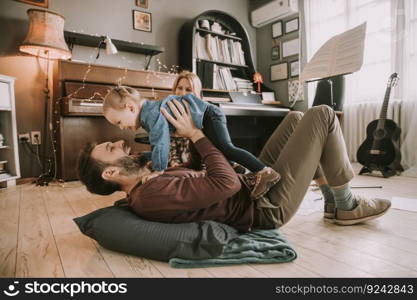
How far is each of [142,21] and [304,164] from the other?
304 centimetres

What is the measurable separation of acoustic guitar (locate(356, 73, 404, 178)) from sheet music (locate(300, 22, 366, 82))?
3.69ft

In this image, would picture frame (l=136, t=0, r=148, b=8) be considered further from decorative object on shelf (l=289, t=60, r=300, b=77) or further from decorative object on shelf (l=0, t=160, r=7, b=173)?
decorative object on shelf (l=0, t=160, r=7, b=173)

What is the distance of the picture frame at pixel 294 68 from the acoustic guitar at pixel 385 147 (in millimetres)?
1373

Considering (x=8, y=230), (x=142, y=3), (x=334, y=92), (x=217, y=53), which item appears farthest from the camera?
(x=217, y=53)

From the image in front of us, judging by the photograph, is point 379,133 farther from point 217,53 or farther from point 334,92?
point 217,53

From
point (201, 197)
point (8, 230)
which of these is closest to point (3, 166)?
point (8, 230)

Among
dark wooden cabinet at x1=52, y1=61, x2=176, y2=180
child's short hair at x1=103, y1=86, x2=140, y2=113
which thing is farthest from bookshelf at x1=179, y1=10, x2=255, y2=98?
child's short hair at x1=103, y1=86, x2=140, y2=113

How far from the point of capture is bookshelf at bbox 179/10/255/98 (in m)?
3.56

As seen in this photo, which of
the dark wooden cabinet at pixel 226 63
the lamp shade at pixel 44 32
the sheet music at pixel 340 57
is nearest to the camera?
the sheet music at pixel 340 57

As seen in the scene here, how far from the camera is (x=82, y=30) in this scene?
307 cm

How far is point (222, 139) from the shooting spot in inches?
54.0

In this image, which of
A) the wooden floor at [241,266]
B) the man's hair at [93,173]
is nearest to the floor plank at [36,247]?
the wooden floor at [241,266]

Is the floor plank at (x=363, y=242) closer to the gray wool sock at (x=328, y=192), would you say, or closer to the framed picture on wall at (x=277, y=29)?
the gray wool sock at (x=328, y=192)

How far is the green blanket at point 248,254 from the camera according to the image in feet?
3.23
